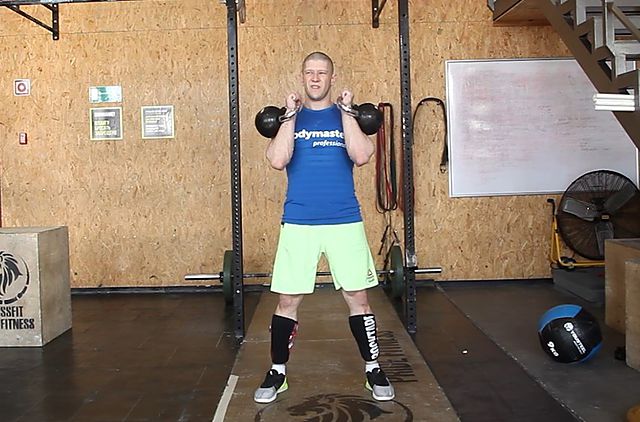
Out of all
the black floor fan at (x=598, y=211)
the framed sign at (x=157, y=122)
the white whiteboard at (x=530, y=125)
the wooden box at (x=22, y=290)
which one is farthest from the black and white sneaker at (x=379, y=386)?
the framed sign at (x=157, y=122)

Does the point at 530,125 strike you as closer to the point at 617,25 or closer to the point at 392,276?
the point at 617,25

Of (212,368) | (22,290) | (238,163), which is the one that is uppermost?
(238,163)

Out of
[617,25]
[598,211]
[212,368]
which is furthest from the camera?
[598,211]

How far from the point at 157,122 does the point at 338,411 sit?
354cm

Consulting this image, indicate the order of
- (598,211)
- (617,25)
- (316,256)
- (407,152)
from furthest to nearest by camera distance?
(598,211) < (617,25) < (407,152) < (316,256)

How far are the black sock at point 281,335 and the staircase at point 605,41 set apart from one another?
2.03 m

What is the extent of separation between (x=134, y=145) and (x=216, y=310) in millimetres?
1656

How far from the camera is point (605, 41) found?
372 centimetres

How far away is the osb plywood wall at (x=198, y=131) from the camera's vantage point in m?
5.51

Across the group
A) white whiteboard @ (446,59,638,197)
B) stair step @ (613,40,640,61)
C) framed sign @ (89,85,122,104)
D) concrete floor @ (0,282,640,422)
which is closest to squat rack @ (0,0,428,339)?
concrete floor @ (0,282,640,422)

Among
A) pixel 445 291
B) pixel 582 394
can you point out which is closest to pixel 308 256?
pixel 582 394

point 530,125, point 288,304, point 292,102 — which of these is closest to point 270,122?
point 292,102

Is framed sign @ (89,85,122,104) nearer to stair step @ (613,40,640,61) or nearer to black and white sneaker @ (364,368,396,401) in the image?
black and white sneaker @ (364,368,396,401)

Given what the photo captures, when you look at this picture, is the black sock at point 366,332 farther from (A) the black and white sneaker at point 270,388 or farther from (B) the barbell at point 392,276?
(B) the barbell at point 392,276
